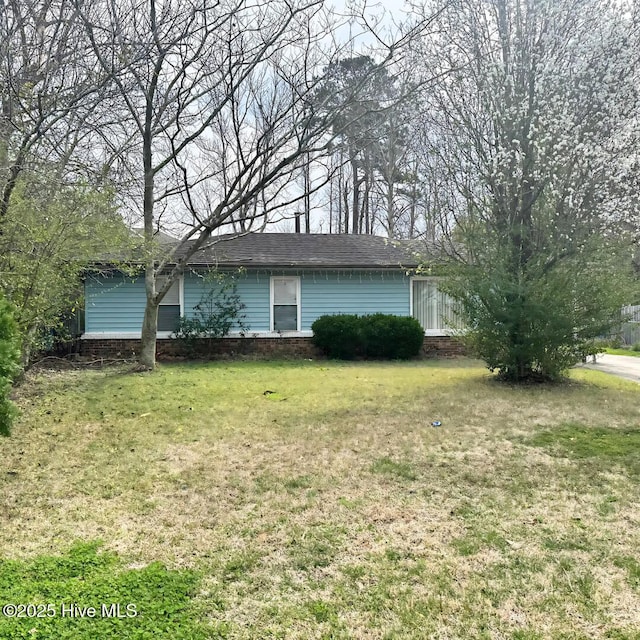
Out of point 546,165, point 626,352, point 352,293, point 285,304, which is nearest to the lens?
point 546,165

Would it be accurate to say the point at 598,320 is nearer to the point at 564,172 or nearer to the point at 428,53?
the point at 564,172

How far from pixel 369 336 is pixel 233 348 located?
357 centimetres

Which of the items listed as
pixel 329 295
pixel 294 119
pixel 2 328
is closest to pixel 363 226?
pixel 329 295

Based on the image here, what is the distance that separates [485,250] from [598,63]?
10.9 feet

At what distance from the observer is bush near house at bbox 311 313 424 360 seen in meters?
13.5

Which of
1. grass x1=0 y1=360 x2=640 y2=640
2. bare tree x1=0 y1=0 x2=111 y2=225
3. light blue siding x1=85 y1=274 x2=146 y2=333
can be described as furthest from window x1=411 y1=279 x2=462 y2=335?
bare tree x1=0 y1=0 x2=111 y2=225

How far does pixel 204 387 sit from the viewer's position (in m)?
8.95

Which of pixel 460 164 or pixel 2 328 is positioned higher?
pixel 460 164

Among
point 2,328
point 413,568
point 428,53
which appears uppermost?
point 428,53

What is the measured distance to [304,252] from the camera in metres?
15.2

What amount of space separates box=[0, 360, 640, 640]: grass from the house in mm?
6551

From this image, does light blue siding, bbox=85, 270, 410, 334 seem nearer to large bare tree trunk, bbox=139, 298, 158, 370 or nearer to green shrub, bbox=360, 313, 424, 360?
green shrub, bbox=360, 313, 424, 360

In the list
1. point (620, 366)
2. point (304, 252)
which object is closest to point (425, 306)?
point (304, 252)

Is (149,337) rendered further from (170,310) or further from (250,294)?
(250,294)
